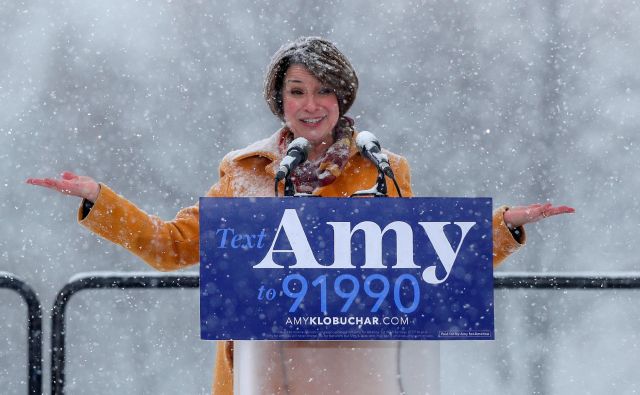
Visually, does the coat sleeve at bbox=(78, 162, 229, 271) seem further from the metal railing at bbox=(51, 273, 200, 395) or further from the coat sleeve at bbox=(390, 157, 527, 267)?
the metal railing at bbox=(51, 273, 200, 395)

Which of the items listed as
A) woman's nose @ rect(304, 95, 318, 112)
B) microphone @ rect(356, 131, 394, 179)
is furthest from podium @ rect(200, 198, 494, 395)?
woman's nose @ rect(304, 95, 318, 112)

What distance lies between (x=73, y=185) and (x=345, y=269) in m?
0.50

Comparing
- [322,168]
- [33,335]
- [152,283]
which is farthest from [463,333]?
[33,335]

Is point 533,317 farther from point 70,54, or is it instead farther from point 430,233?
point 430,233

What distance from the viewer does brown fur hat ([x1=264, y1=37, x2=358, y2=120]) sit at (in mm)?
1866

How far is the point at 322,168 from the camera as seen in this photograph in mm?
1820

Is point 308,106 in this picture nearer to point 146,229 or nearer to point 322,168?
point 322,168

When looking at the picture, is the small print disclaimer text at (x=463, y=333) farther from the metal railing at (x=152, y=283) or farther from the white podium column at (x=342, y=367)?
the metal railing at (x=152, y=283)

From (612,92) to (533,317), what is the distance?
25.1 ft

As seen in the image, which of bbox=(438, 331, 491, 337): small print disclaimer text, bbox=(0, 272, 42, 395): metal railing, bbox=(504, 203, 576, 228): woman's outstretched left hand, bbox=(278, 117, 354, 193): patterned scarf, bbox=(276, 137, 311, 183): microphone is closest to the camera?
bbox=(438, 331, 491, 337): small print disclaimer text

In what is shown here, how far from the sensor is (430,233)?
148 centimetres

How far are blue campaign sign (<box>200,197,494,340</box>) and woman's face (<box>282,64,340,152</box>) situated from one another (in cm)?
44

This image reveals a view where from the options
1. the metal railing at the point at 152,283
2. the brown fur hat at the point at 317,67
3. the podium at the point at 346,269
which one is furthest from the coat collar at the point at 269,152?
the metal railing at the point at 152,283

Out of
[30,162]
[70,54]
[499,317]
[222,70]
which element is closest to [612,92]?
[499,317]
